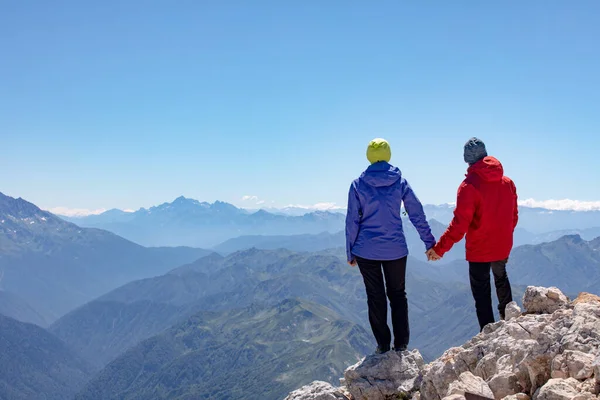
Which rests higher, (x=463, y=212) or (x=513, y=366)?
(x=463, y=212)

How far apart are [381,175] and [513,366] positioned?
508 cm

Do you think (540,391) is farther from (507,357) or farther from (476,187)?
(476,187)

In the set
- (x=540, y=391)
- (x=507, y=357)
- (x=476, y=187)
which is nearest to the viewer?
(x=540, y=391)

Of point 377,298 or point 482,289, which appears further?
point 482,289

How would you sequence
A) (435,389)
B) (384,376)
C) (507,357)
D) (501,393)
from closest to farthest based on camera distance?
(501,393), (507,357), (435,389), (384,376)

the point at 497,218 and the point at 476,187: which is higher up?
the point at 476,187

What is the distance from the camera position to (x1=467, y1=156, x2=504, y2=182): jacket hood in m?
11.5

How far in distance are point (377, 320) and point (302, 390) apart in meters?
2.59

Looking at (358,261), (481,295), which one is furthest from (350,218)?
(481,295)

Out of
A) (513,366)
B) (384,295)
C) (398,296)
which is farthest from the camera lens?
(398,296)

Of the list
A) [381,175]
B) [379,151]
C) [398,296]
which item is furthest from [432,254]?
[379,151]

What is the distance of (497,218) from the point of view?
11750 mm

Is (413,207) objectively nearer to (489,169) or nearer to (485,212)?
(485,212)

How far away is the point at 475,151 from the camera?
11.8 meters
